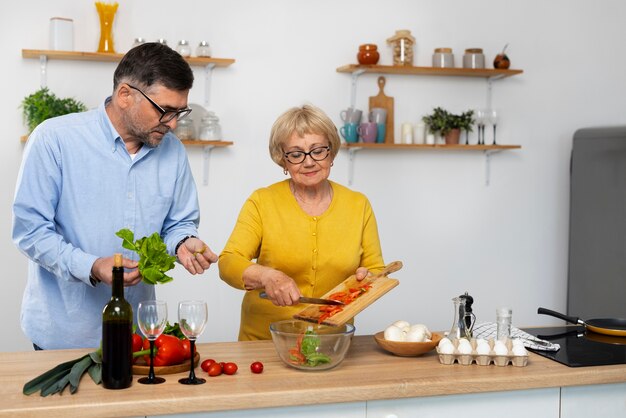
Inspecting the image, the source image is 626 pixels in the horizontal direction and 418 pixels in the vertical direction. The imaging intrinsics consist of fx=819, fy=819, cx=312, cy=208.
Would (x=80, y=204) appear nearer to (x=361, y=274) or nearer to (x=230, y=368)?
(x=230, y=368)

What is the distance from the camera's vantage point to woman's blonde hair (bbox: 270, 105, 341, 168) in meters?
2.88

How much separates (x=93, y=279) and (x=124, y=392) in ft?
1.81

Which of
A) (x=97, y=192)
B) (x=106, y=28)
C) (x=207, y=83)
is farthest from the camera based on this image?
(x=207, y=83)

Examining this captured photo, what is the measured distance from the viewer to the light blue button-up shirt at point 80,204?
2.67 metres

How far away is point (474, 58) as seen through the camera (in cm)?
496

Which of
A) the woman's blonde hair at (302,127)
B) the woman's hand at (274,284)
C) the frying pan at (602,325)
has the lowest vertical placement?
the frying pan at (602,325)

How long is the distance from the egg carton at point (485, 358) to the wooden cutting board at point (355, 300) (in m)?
0.27

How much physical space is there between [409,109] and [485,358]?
2.82 metres

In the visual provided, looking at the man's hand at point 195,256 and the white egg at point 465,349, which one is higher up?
the man's hand at point 195,256

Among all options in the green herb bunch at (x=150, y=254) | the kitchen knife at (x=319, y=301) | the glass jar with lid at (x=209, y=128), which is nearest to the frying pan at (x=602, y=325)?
the kitchen knife at (x=319, y=301)

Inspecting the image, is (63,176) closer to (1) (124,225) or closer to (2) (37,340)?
(1) (124,225)

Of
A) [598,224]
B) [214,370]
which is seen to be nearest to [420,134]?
[598,224]

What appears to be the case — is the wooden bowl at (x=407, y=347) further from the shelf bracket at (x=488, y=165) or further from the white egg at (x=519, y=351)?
the shelf bracket at (x=488, y=165)

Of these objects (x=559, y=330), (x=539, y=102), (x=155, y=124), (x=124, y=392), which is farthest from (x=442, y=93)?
(x=124, y=392)
